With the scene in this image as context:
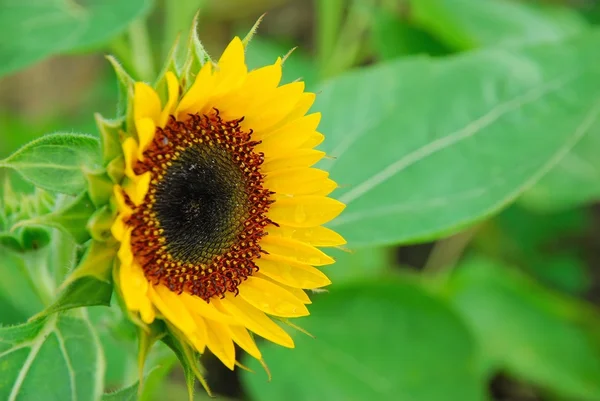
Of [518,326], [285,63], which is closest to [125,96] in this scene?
[285,63]

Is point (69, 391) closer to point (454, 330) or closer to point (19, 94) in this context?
point (454, 330)

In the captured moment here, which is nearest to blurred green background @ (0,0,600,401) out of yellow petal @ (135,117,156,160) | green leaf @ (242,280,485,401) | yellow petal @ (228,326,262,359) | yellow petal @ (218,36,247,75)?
green leaf @ (242,280,485,401)

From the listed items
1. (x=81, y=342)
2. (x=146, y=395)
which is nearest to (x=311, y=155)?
(x=81, y=342)

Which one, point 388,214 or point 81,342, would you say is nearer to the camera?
point 81,342

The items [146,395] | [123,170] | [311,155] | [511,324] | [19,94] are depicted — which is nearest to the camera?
[123,170]

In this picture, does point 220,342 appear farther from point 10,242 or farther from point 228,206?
point 10,242

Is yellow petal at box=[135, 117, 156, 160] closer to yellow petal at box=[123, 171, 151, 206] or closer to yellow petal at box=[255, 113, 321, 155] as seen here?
yellow petal at box=[123, 171, 151, 206]
